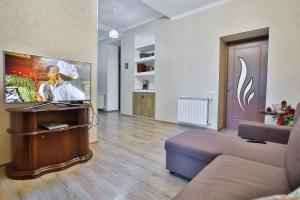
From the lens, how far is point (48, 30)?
7.67ft

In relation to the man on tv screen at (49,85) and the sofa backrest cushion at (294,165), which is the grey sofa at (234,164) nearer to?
the sofa backrest cushion at (294,165)

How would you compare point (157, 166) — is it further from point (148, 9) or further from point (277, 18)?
point (148, 9)

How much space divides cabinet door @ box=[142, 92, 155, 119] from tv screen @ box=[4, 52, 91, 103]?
2670mm

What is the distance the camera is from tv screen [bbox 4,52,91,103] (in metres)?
1.99

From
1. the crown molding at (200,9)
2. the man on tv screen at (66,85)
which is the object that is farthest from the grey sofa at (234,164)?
the crown molding at (200,9)

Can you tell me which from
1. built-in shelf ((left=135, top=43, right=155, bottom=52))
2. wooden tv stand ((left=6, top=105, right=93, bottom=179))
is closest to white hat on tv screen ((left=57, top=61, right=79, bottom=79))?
wooden tv stand ((left=6, top=105, right=93, bottom=179))

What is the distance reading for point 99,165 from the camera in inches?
85.2

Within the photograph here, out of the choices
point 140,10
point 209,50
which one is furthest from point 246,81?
point 140,10

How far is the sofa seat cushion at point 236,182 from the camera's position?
0.91 metres

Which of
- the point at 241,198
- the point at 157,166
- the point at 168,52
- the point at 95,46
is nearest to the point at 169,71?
the point at 168,52

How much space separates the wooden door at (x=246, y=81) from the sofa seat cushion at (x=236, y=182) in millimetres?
2785

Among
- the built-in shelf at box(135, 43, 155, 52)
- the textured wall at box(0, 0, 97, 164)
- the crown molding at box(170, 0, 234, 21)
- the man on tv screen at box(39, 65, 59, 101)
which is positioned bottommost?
the man on tv screen at box(39, 65, 59, 101)

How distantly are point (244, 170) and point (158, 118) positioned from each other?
3819mm

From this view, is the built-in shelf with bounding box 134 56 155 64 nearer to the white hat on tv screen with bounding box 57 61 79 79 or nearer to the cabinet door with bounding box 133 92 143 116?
the cabinet door with bounding box 133 92 143 116
